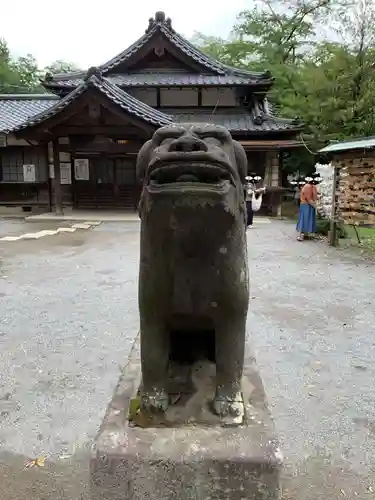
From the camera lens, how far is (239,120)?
16.0 meters

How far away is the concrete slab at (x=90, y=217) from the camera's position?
13486 mm

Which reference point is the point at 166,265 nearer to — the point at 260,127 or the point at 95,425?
the point at 95,425

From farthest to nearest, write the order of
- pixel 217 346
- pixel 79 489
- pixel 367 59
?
pixel 367 59, pixel 79 489, pixel 217 346

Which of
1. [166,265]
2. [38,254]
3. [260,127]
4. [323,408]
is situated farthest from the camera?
[260,127]

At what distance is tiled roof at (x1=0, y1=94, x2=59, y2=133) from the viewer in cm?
1738

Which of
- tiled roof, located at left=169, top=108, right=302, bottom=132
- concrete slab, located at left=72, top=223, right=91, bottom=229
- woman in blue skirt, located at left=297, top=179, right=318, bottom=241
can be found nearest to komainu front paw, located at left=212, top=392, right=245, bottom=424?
woman in blue skirt, located at left=297, top=179, right=318, bottom=241

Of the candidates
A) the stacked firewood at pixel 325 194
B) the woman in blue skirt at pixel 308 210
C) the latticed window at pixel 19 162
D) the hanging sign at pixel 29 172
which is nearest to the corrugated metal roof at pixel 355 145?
the woman in blue skirt at pixel 308 210

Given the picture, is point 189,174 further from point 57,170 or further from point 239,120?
point 239,120

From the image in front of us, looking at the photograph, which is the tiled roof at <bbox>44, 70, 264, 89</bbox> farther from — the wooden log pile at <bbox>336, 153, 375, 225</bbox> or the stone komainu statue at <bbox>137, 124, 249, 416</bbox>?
the stone komainu statue at <bbox>137, 124, 249, 416</bbox>

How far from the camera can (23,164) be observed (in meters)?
16.8

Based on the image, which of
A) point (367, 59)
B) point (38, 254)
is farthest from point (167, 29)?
point (38, 254)

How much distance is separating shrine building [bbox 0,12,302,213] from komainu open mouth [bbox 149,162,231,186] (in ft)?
40.4

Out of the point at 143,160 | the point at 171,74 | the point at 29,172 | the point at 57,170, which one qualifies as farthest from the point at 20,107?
the point at 143,160

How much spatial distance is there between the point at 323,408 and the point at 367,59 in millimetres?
13609
